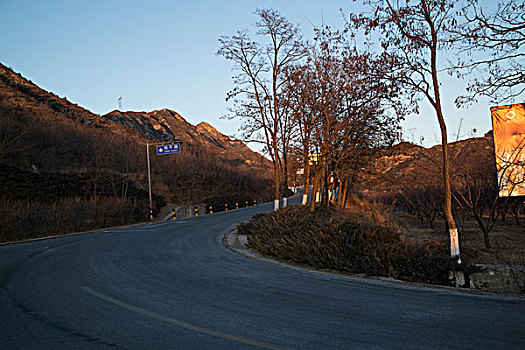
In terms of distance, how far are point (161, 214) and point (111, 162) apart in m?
13.5

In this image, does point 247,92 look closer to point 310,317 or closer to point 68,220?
point 68,220

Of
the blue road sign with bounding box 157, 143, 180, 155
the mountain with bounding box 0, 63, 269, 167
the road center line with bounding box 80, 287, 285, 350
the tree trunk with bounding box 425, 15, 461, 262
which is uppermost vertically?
the mountain with bounding box 0, 63, 269, 167

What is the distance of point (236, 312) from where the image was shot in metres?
6.36

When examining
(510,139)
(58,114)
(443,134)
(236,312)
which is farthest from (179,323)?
(58,114)

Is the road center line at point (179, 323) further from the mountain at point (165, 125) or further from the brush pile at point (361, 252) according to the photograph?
the mountain at point (165, 125)

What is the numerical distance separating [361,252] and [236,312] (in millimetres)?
4486

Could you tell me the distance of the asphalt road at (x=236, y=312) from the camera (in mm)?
5113

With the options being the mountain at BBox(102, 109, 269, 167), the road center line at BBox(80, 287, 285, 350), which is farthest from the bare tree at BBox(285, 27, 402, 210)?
the mountain at BBox(102, 109, 269, 167)

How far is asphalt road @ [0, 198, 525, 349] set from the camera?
201 inches

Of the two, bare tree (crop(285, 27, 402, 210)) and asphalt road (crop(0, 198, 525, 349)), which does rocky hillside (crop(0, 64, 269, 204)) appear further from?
asphalt road (crop(0, 198, 525, 349))

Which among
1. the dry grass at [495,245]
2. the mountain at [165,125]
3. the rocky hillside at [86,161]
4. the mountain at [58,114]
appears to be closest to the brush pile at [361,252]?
the dry grass at [495,245]

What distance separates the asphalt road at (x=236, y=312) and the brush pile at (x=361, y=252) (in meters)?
0.77

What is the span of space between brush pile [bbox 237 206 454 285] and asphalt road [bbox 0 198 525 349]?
0.77 m

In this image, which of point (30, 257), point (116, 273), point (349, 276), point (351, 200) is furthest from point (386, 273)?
point (351, 200)
